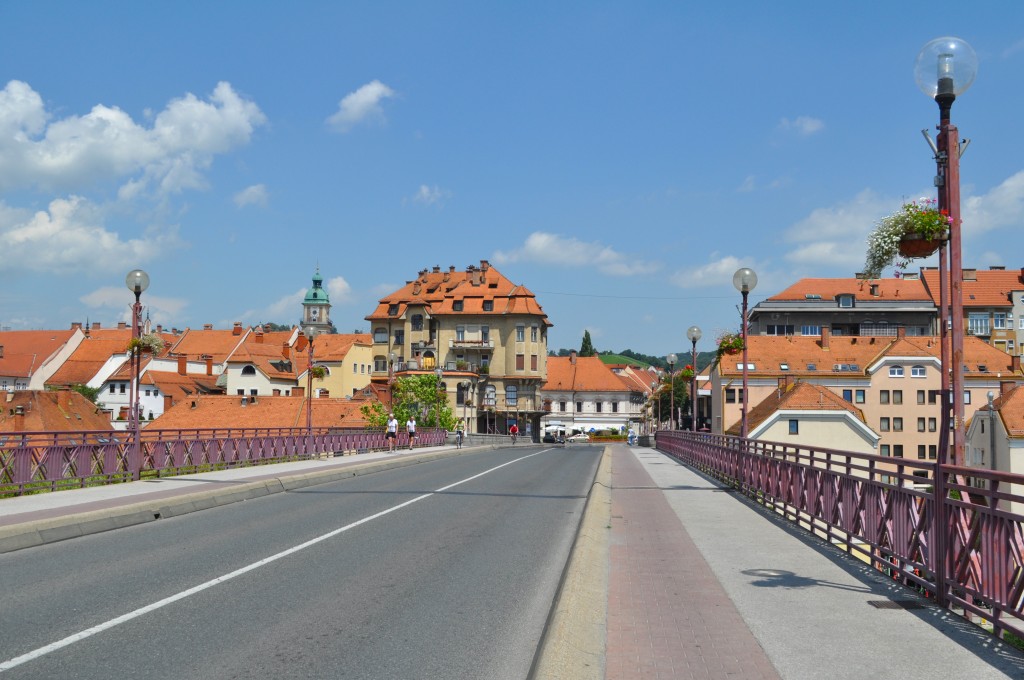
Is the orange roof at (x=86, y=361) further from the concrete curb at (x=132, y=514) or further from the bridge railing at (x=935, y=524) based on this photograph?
the bridge railing at (x=935, y=524)

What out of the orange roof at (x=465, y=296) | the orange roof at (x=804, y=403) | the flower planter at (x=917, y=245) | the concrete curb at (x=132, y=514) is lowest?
the concrete curb at (x=132, y=514)

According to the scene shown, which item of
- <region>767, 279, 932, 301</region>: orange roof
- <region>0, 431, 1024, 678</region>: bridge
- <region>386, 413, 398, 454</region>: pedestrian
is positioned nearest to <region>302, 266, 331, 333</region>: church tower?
<region>767, 279, 932, 301</region>: orange roof

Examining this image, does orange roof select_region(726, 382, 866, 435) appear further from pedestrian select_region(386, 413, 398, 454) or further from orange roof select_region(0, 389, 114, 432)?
orange roof select_region(0, 389, 114, 432)

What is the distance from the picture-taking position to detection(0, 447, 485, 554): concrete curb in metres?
11.9

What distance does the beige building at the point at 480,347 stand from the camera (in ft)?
314

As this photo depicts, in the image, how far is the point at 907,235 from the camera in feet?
29.4

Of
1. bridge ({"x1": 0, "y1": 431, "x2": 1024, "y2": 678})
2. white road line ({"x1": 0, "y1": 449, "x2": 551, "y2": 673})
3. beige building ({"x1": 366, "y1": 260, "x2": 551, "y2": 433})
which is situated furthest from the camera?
beige building ({"x1": 366, "y1": 260, "x2": 551, "y2": 433})

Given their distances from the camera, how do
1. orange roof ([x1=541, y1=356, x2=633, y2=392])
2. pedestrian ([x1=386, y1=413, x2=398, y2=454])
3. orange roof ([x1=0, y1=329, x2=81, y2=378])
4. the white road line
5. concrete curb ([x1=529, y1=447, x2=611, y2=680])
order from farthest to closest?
Result: orange roof ([x1=541, y1=356, x2=633, y2=392]), orange roof ([x1=0, y1=329, x2=81, y2=378]), pedestrian ([x1=386, y1=413, x2=398, y2=454]), the white road line, concrete curb ([x1=529, y1=447, x2=611, y2=680])

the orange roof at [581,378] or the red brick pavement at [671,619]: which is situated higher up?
the orange roof at [581,378]

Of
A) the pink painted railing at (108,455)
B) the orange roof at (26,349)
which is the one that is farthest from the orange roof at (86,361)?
the pink painted railing at (108,455)

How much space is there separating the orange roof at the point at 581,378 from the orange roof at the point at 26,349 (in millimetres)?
61177

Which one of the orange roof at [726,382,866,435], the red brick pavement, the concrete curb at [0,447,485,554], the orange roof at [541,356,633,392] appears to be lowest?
the concrete curb at [0,447,485,554]

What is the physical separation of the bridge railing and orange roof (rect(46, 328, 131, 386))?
10537cm

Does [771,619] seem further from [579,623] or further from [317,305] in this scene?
[317,305]
